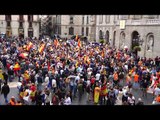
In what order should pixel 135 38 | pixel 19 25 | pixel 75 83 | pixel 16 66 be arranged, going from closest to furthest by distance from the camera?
pixel 75 83, pixel 16 66, pixel 135 38, pixel 19 25

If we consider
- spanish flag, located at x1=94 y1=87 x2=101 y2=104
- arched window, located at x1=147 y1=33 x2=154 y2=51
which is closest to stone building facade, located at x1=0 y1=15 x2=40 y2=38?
arched window, located at x1=147 y1=33 x2=154 y2=51

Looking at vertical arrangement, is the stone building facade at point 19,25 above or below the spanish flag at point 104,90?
above

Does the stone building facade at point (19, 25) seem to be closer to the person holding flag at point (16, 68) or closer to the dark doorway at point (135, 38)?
the dark doorway at point (135, 38)

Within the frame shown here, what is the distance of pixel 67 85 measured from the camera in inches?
676

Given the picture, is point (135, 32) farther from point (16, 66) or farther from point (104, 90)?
point (104, 90)

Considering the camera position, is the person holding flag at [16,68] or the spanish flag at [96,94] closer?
the spanish flag at [96,94]

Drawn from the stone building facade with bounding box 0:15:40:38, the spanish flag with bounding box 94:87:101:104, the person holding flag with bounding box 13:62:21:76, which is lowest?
the spanish flag with bounding box 94:87:101:104

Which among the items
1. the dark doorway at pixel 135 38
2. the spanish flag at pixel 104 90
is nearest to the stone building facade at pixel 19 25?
the dark doorway at pixel 135 38

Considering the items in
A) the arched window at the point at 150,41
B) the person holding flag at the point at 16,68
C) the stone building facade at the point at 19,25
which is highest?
the stone building facade at the point at 19,25

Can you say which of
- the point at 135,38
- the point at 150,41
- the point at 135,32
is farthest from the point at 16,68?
the point at 135,38

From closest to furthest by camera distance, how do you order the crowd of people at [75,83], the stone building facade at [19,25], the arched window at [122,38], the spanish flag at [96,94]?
the crowd of people at [75,83] < the spanish flag at [96,94] < the arched window at [122,38] < the stone building facade at [19,25]

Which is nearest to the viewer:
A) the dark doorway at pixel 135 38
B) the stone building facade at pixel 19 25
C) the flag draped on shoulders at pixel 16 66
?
the flag draped on shoulders at pixel 16 66

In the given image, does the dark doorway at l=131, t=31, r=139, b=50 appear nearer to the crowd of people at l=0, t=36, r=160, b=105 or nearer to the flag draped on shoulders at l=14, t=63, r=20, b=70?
the crowd of people at l=0, t=36, r=160, b=105
